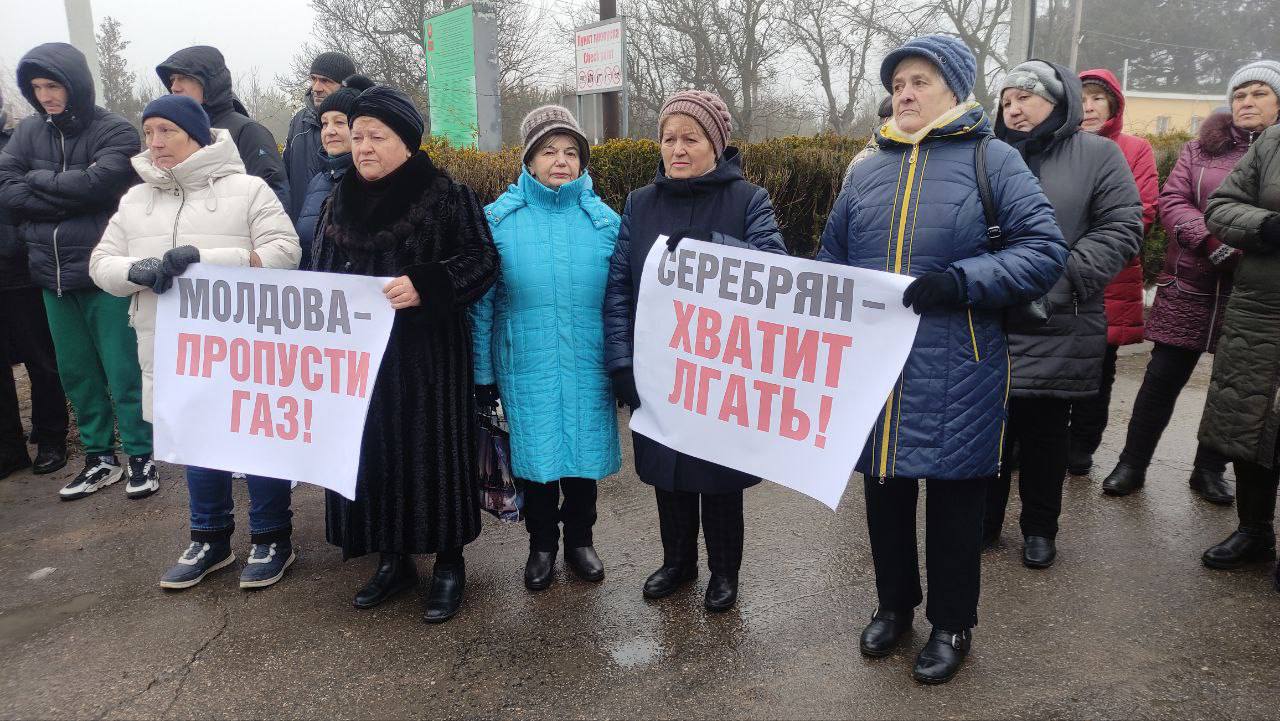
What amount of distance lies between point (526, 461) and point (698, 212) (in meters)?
1.19

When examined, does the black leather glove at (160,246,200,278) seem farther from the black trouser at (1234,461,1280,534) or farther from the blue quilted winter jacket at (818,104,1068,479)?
the black trouser at (1234,461,1280,534)

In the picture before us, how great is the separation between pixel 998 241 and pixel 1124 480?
8.38 ft

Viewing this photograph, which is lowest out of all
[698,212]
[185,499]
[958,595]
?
[185,499]

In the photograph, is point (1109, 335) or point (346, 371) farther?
point (1109, 335)

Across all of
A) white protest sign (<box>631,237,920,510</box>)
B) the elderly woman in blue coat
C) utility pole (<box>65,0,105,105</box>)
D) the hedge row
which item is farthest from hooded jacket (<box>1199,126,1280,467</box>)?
utility pole (<box>65,0,105,105</box>)

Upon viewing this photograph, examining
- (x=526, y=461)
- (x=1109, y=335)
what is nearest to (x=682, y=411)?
(x=526, y=461)

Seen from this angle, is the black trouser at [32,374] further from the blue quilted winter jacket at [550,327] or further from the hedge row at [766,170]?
the blue quilted winter jacket at [550,327]

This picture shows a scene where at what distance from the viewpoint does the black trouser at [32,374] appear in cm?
507

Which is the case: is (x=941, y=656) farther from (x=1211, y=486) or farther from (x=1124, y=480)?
(x=1211, y=486)

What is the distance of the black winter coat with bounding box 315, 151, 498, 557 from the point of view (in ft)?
10.2

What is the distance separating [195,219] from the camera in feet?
11.6

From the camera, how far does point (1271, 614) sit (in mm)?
3164

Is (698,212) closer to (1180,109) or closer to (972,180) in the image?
(972,180)

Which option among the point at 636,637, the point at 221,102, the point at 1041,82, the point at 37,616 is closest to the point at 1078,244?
the point at 1041,82
